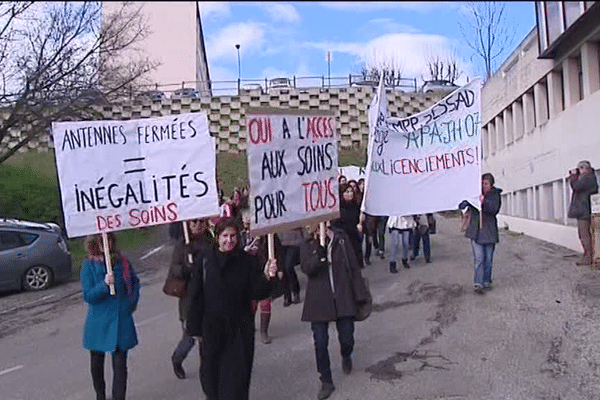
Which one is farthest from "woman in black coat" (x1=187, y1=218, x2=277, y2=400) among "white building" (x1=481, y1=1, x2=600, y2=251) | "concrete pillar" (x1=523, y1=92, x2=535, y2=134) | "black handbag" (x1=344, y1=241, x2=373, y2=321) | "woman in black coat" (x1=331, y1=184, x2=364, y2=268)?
"concrete pillar" (x1=523, y1=92, x2=535, y2=134)

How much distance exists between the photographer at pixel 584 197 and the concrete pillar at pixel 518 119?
9.93m

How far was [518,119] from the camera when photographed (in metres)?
24.0

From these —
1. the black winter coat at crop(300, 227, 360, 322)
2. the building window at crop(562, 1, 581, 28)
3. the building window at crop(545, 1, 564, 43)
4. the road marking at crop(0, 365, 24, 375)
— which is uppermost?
the building window at crop(545, 1, 564, 43)

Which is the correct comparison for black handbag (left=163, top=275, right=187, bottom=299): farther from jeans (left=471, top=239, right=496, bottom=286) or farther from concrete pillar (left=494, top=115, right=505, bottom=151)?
concrete pillar (left=494, top=115, right=505, bottom=151)

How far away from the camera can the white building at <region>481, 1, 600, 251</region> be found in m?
16.0

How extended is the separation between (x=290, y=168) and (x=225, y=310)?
1467 millimetres

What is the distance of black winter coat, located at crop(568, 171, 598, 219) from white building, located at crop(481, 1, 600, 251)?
200 centimetres

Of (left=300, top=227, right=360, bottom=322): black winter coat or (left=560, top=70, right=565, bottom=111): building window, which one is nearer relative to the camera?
(left=300, top=227, right=360, bottom=322): black winter coat

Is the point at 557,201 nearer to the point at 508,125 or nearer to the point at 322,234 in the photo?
the point at 508,125

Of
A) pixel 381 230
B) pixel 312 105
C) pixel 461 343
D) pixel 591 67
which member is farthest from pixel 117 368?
pixel 312 105

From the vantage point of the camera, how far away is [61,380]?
28.8 feet

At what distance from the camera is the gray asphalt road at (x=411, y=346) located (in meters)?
7.73

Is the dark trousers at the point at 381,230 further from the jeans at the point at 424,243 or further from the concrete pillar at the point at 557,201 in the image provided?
the concrete pillar at the point at 557,201

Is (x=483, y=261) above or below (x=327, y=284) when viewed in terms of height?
below
